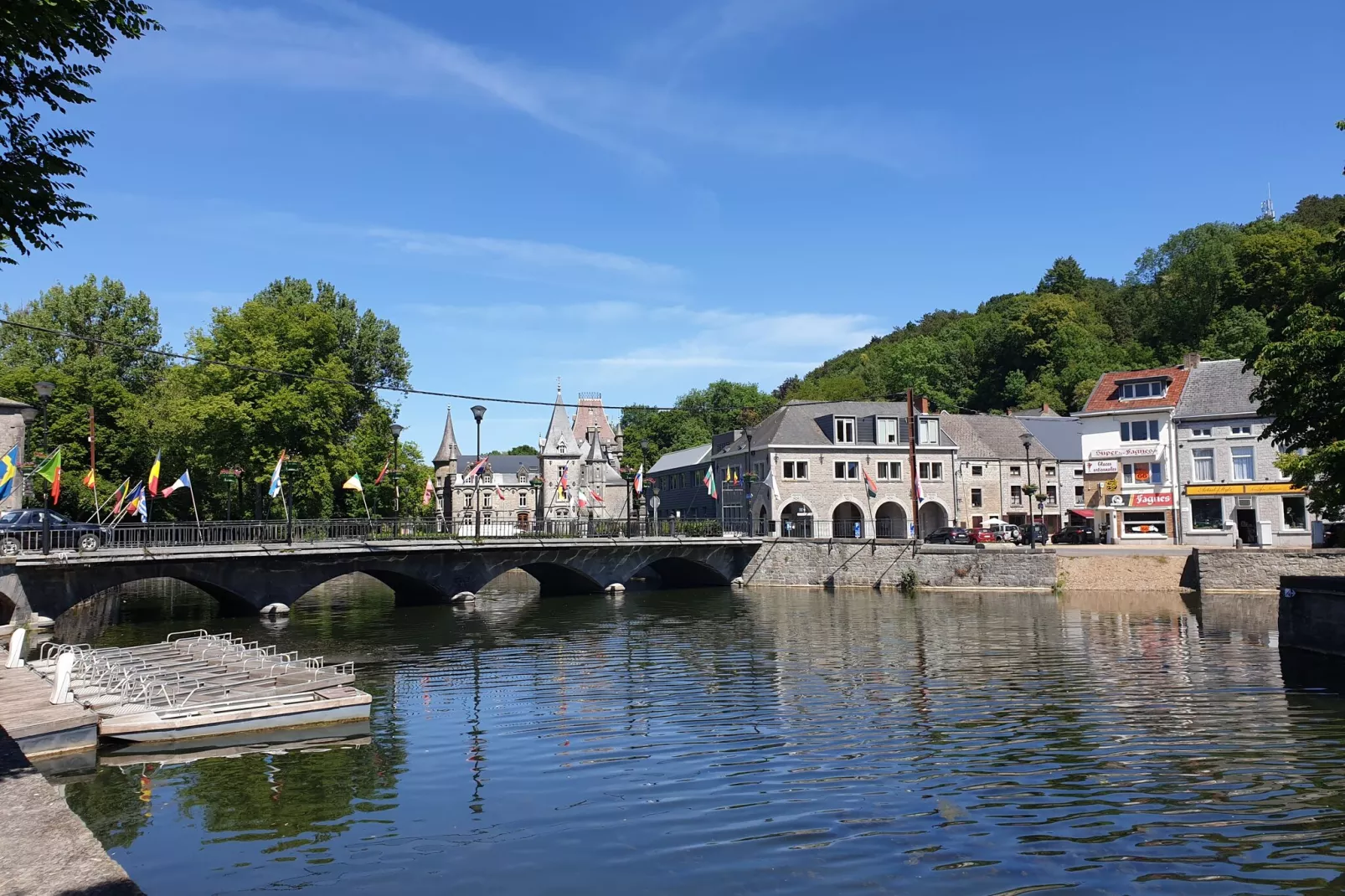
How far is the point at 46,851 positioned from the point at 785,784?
32.5ft

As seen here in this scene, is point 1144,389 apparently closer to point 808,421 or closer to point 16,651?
point 808,421

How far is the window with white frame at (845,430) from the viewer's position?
69.0m

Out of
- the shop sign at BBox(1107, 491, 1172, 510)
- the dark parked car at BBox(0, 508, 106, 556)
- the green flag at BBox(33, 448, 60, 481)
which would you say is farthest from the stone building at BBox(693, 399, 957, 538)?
the green flag at BBox(33, 448, 60, 481)

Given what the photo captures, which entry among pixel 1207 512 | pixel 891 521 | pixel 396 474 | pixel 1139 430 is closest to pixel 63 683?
pixel 396 474

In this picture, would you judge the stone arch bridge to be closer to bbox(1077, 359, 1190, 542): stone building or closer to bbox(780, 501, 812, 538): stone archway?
bbox(780, 501, 812, 538): stone archway

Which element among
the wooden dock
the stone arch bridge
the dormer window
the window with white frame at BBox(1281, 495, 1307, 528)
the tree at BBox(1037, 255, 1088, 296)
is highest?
the tree at BBox(1037, 255, 1088, 296)

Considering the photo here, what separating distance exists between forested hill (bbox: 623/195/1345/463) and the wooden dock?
54.1m

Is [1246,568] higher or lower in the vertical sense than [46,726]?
higher

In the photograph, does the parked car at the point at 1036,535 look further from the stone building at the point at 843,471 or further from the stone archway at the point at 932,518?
the stone archway at the point at 932,518

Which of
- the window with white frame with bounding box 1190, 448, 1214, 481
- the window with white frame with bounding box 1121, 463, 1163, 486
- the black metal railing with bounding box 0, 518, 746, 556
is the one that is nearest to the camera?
the black metal railing with bounding box 0, 518, 746, 556

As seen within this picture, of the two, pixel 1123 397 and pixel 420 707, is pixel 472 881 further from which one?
pixel 1123 397

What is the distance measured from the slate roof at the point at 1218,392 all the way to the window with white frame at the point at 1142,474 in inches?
134

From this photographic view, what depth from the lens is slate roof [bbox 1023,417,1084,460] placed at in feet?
238

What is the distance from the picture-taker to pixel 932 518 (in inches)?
2815
